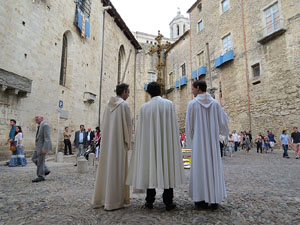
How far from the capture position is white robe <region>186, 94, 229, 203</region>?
108 inches

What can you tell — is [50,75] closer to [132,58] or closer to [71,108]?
[71,108]

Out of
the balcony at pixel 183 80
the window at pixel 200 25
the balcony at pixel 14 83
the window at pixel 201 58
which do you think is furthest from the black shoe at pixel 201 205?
the window at pixel 200 25

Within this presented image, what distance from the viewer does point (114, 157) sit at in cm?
296

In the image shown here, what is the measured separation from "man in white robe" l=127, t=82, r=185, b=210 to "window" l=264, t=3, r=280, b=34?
15021 mm

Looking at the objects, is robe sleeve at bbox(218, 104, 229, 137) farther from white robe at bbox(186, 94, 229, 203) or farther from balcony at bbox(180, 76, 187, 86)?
balcony at bbox(180, 76, 187, 86)

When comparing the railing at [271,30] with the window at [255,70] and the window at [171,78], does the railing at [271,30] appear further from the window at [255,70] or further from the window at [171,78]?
the window at [171,78]

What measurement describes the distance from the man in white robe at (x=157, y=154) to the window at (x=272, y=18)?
591 inches

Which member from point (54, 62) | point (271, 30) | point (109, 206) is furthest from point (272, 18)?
point (109, 206)

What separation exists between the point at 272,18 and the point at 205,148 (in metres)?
15.8

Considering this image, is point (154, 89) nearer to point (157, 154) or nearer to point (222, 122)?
point (157, 154)

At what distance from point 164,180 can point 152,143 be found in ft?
1.63

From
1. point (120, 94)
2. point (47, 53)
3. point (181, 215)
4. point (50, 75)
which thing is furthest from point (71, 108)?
point (181, 215)

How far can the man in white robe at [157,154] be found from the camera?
8.86ft

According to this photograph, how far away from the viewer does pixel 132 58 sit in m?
26.3
